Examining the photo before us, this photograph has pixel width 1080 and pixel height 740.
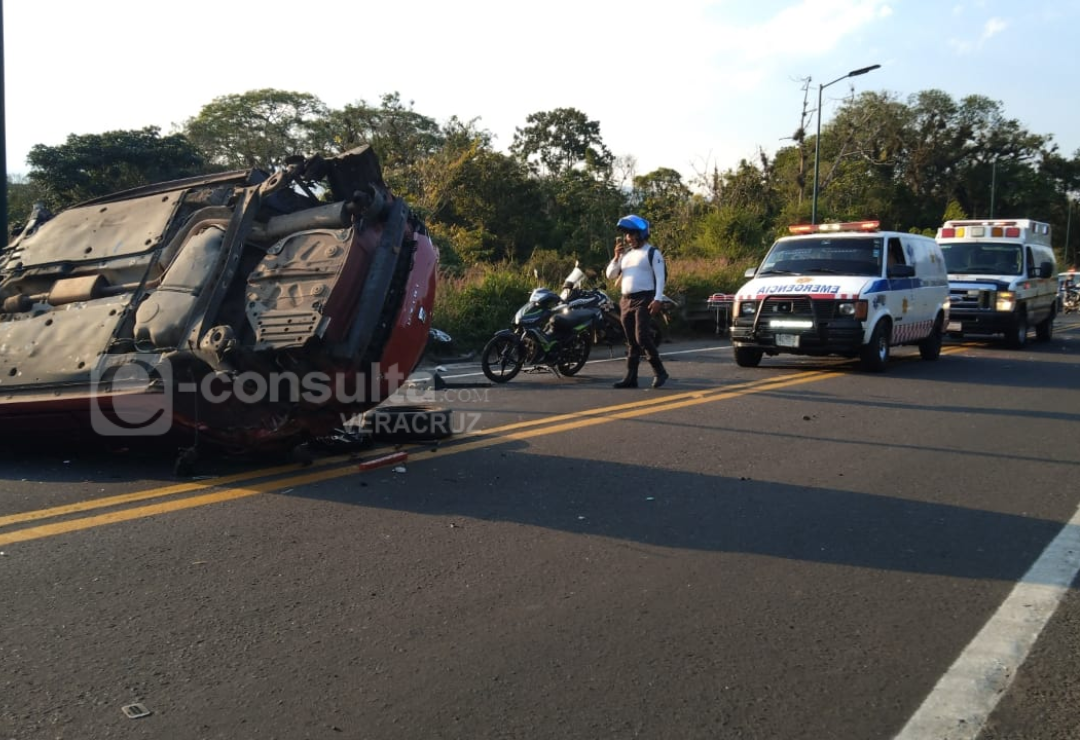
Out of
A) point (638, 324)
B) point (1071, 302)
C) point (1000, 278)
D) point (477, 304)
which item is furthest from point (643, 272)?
point (1071, 302)

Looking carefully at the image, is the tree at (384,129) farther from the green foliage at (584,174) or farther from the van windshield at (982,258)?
the van windshield at (982,258)

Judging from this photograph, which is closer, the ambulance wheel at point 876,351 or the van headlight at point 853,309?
the van headlight at point 853,309

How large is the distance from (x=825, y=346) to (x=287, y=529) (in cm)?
840

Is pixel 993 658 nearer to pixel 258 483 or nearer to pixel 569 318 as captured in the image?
pixel 258 483

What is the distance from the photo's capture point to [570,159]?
53.0 metres

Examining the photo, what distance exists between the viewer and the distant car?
5.39 m

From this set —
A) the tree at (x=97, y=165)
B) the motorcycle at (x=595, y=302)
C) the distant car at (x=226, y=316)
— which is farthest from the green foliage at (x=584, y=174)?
the distant car at (x=226, y=316)

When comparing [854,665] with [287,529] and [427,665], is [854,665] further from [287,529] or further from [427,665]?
[287,529]

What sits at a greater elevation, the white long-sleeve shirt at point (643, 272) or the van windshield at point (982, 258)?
the van windshield at point (982, 258)

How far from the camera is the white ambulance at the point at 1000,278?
15.8 meters

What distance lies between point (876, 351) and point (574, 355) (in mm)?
4022

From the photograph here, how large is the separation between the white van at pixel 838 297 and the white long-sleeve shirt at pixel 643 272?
252 centimetres

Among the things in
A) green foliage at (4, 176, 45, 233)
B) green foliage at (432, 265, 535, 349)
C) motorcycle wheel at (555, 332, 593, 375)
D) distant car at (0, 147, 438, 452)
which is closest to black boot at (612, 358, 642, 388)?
motorcycle wheel at (555, 332, 593, 375)

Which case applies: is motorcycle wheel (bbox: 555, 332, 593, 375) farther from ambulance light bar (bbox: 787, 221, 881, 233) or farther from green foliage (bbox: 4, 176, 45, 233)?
green foliage (bbox: 4, 176, 45, 233)
